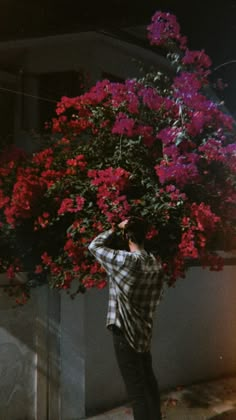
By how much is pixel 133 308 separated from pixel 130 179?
1110 mm

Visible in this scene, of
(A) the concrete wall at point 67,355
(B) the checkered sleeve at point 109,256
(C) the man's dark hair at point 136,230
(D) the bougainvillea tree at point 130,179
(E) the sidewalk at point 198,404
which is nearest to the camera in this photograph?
(B) the checkered sleeve at point 109,256

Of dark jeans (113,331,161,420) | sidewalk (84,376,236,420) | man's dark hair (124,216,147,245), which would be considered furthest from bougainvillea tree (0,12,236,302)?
sidewalk (84,376,236,420)

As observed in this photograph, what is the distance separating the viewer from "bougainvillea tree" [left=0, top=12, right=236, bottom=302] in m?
3.58

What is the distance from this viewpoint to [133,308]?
326cm

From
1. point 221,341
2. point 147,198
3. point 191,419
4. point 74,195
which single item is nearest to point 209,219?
point 147,198

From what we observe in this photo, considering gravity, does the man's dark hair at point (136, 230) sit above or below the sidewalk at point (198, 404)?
above

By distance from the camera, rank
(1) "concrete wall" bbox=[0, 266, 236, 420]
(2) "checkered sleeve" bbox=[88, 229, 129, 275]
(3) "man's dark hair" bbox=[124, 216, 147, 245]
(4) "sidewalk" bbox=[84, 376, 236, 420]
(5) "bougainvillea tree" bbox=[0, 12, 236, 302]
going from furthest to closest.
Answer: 1. (4) "sidewalk" bbox=[84, 376, 236, 420]
2. (1) "concrete wall" bbox=[0, 266, 236, 420]
3. (5) "bougainvillea tree" bbox=[0, 12, 236, 302]
4. (3) "man's dark hair" bbox=[124, 216, 147, 245]
5. (2) "checkered sleeve" bbox=[88, 229, 129, 275]

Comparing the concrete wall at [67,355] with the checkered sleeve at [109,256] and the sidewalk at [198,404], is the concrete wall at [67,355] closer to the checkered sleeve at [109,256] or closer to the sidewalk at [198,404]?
the sidewalk at [198,404]

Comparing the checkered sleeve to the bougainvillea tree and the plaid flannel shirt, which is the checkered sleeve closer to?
the plaid flannel shirt

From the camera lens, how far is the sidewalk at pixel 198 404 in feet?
16.3

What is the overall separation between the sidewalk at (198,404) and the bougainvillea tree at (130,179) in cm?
196

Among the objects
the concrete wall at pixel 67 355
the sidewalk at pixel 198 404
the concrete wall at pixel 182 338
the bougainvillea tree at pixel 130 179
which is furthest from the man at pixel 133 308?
the sidewalk at pixel 198 404

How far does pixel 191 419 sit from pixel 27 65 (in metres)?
6.81

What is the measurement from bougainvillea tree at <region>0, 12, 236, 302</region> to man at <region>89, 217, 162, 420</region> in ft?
0.91
